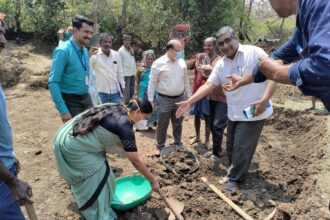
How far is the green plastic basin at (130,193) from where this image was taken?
381 centimetres

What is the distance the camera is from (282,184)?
16.3ft

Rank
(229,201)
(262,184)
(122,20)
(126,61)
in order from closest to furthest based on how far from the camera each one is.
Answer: (229,201)
(262,184)
(126,61)
(122,20)

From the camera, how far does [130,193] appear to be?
421 cm

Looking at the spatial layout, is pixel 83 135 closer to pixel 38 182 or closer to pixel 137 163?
pixel 137 163

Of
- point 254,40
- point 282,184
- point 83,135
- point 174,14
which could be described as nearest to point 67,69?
point 83,135

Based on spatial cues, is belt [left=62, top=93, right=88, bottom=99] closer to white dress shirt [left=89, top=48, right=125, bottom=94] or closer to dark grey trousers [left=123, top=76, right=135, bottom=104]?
white dress shirt [left=89, top=48, right=125, bottom=94]

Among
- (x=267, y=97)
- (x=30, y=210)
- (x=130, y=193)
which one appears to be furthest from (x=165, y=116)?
(x=30, y=210)

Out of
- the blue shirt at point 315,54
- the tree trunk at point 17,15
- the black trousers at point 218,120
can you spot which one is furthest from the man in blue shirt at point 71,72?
the tree trunk at point 17,15

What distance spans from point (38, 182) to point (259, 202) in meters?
3.01

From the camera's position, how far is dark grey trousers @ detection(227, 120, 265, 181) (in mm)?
4516

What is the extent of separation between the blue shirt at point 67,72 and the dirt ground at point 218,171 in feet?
4.21

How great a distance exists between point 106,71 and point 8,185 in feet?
13.3

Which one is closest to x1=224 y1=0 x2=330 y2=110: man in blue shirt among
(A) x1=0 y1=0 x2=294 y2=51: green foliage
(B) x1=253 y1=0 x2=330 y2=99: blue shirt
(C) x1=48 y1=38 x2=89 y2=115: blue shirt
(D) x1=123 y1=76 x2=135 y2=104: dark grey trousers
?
(B) x1=253 y1=0 x2=330 y2=99: blue shirt

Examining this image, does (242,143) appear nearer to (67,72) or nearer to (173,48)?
(173,48)
